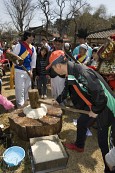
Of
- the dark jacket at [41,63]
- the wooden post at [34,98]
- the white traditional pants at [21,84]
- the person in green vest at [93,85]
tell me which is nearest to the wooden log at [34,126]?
the wooden post at [34,98]

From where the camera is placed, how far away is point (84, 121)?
3.43 metres

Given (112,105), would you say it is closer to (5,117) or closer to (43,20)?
(5,117)

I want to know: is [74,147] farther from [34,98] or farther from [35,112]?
[34,98]

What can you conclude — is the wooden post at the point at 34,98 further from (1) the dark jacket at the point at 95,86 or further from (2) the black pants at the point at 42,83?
(2) the black pants at the point at 42,83

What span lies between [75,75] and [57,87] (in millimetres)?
3006

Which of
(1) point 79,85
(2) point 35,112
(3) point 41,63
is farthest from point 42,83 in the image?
(1) point 79,85

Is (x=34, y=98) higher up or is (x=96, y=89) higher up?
(x=96, y=89)

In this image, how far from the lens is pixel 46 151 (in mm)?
3119

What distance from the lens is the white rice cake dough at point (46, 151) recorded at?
2988mm

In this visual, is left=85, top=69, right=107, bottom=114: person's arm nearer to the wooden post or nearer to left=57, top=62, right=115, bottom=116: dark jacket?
left=57, top=62, right=115, bottom=116: dark jacket

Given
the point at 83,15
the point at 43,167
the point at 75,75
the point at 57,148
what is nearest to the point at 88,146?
the point at 57,148

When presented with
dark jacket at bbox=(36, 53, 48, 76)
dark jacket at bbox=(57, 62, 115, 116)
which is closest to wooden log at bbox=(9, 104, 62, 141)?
dark jacket at bbox=(57, 62, 115, 116)

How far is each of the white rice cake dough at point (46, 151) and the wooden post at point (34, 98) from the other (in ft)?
2.46

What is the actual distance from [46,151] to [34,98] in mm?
1039
